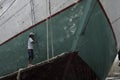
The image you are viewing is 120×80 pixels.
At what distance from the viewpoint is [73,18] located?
26.9 ft

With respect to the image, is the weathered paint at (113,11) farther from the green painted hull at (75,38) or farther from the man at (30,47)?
the man at (30,47)

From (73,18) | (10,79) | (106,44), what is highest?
(73,18)

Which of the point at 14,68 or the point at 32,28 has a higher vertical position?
the point at 32,28

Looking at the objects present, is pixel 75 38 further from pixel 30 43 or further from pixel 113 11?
pixel 113 11

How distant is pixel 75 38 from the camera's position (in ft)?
26.4

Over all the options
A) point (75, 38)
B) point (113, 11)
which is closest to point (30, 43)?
point (75, 38)

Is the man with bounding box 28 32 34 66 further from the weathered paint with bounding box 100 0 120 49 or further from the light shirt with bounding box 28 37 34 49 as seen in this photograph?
the weathered paint with bounding box 100 0 120 49

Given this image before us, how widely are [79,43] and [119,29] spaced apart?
1.60 meters

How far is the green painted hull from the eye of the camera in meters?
8.11

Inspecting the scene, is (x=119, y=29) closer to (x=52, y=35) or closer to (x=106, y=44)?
(x=106, y=44)

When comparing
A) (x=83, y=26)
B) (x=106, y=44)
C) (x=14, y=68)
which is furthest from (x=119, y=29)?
(x=14, y=68)

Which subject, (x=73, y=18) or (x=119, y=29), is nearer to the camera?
(x=73, y=18)

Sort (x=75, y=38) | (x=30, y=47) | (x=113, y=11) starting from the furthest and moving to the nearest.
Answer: (x=113, y=11)
(x=30, y=47)
(x=75, y=38)

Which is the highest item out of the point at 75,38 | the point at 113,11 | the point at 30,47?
the point at 113,11
